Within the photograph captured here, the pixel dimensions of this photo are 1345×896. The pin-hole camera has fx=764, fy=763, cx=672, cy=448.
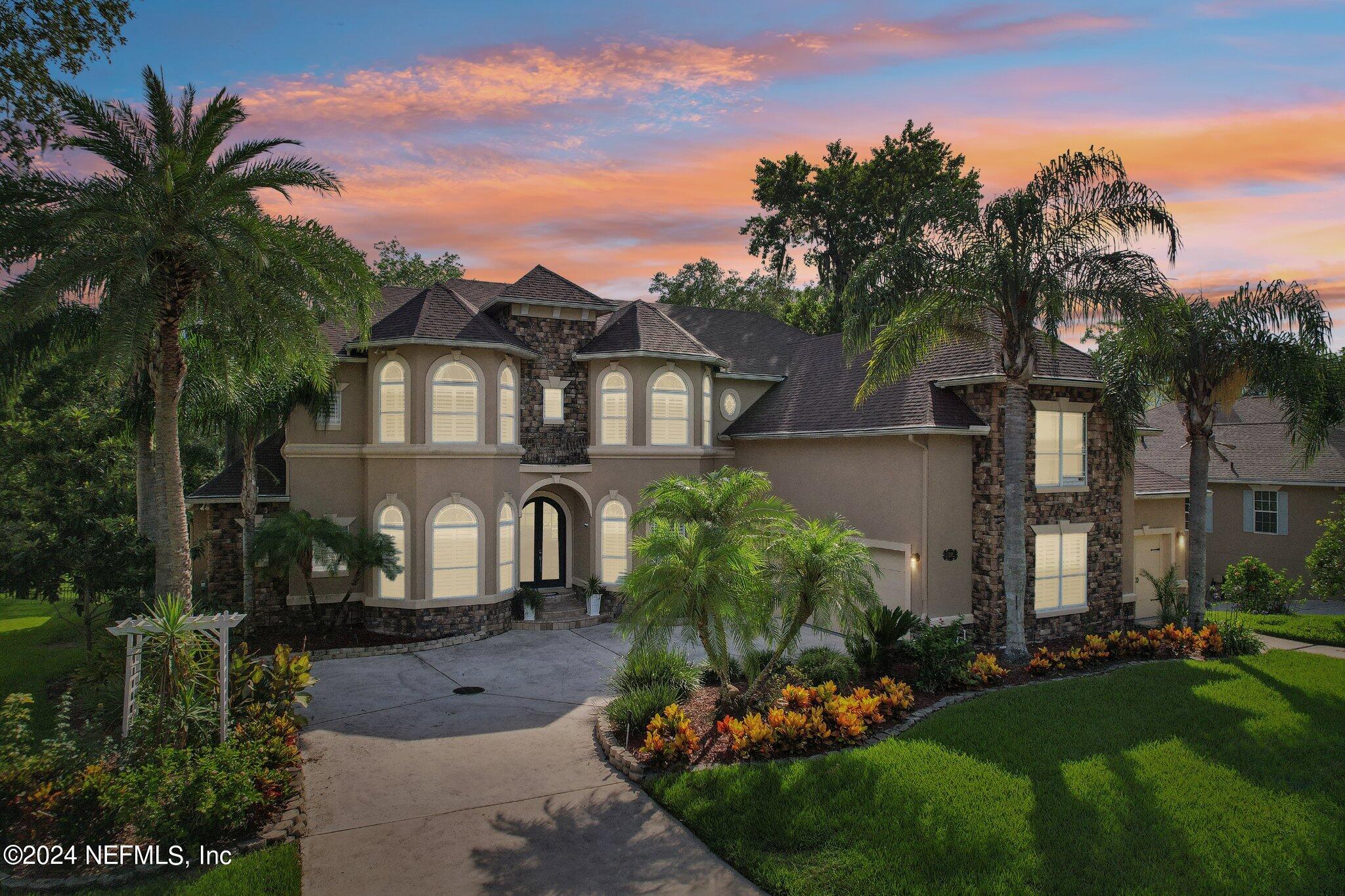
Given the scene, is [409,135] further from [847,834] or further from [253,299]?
[847,834]

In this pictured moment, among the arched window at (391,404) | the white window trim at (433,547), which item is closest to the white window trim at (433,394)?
the arched window at (391,404)

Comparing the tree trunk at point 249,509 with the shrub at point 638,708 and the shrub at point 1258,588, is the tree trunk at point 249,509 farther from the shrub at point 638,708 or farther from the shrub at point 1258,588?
the shrub at point 1258,588

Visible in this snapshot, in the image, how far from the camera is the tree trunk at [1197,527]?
52.3ft

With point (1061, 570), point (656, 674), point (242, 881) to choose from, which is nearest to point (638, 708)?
point (656, 674)

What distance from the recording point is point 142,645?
8.67 meters

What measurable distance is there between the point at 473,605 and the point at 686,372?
7.87m

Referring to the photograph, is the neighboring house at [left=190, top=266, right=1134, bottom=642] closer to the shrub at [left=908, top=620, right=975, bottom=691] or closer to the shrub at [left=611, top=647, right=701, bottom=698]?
the shrub at [left=908, top=620, right=975, bottom=691]

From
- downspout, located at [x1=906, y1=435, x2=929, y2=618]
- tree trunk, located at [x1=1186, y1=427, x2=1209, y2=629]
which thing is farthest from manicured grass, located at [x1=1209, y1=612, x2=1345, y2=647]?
downspout, located at [x1=906, y1=435, x2=929, y2=618]

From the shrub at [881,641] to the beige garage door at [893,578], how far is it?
2933 mm

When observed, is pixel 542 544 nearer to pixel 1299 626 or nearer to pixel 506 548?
pixel 506 548

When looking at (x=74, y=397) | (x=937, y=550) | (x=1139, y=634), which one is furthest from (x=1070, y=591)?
(x=74, y=397)

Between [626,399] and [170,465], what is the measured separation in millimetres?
10695

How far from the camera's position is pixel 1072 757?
9.41 m

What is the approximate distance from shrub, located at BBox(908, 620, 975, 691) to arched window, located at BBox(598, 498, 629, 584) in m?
8.33
